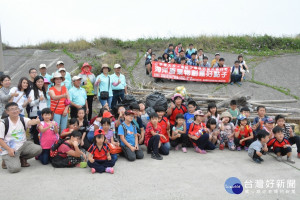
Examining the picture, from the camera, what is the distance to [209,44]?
1583 centimetres

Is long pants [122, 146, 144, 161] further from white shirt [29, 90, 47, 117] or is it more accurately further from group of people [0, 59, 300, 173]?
white shirt [29, 90, 47, 117]

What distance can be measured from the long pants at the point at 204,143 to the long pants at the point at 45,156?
10.4 ft

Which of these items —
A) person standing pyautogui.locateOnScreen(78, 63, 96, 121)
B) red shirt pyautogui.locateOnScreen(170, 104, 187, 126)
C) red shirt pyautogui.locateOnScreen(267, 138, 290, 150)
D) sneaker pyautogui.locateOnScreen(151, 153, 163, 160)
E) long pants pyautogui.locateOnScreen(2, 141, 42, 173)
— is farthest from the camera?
person standing pyautogui.locateOnScreen(78, 63, 96, 121)

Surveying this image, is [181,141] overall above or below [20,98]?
below

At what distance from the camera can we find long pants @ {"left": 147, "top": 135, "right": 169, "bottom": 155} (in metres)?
5.39

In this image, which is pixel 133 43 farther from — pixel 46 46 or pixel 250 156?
pixel 250 156

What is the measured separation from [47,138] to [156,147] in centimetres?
221

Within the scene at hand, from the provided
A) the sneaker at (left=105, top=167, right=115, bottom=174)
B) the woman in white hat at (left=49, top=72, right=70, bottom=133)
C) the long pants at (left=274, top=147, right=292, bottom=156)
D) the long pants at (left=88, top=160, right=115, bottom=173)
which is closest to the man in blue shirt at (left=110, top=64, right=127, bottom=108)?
the woman in white hat at (left=49, top=72, right=70, bottom=133)

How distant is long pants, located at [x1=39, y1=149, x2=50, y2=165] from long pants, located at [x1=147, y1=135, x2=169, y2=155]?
2.06 metres


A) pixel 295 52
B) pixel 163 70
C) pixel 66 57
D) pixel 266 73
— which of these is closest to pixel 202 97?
pixel 163 70

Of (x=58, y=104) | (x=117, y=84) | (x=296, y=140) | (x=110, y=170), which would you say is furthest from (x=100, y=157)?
(x=296, y=140)

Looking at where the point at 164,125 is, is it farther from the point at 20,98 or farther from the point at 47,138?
the point at 20,98

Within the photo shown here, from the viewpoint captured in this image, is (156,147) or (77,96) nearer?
(156,147)

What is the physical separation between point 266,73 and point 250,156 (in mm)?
8384
